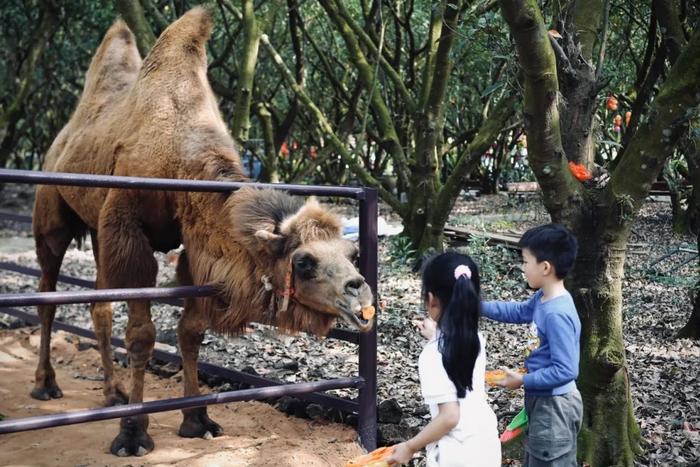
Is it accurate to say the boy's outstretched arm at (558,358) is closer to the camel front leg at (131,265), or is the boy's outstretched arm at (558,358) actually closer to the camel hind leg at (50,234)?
the camel front leg at (131,265)

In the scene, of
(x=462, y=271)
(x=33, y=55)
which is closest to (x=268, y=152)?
(x=33, y=55)

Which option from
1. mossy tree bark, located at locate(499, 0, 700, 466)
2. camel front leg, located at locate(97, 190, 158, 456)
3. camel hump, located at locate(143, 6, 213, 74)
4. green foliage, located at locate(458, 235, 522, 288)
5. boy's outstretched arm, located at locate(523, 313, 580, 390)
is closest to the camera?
boy's outstretched arm, located at locate(523, 313, 580, 390)

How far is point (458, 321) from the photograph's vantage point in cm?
312

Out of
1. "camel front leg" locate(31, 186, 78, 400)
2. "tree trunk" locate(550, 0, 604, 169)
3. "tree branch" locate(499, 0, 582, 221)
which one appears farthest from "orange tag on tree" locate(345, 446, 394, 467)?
"camel front leg" locate(31, 186, 78, 400)

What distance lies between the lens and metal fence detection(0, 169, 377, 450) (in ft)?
12.1

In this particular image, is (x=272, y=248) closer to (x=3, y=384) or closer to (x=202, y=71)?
(x=202, y=71)

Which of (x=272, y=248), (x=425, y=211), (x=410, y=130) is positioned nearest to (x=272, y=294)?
(x=272, y=248)

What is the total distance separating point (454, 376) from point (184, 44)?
13.6 ft

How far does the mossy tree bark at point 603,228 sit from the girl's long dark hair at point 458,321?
56.9 inches

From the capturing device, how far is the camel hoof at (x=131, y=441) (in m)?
5.02

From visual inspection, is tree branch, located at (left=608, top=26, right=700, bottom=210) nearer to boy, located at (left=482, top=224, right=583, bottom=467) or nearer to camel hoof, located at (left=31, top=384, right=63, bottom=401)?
boy, located at (left=482, top=224, right=583, bottom=467)

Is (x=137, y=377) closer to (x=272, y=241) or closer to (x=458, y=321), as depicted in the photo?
(x=272, y=241)

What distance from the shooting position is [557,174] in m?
4.46

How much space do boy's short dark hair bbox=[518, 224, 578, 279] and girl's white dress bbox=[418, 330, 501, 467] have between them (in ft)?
1.80
